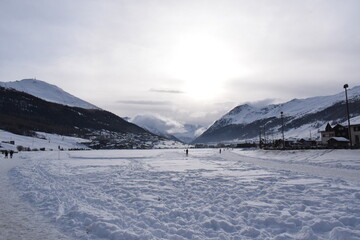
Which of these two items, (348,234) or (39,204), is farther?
(39,204)

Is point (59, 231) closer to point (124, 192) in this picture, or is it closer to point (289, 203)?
point (124, 192)

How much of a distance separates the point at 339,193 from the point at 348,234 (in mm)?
6758

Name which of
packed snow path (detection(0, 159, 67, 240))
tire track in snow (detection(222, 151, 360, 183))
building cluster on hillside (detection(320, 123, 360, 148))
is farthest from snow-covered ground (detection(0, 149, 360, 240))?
building cluster on hillside (detection(320, 123, 360, 148))

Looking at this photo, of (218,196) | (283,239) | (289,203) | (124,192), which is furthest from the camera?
(124,192)

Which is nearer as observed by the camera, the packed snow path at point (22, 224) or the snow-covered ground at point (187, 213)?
the packed snow path at point (22, 224)

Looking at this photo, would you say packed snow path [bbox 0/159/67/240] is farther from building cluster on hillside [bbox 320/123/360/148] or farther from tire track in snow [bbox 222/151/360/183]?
building cluster on hillside [bbox 320/123/360/148]

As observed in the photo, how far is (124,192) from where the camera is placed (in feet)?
51.1

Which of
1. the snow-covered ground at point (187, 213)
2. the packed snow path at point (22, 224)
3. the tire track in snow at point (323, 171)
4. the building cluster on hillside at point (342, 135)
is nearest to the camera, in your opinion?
the packed snow path at point (22, 224)

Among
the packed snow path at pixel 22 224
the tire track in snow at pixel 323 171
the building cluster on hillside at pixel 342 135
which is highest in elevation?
the building cluster on hillside at pixel 342 135

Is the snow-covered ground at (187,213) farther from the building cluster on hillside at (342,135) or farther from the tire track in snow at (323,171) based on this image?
the building cluster on hillside at (342,135)

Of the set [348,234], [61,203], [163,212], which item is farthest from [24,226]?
[348,234]

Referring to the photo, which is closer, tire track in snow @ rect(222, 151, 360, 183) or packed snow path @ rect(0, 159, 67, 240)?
packed snow path @ rect(0, 159, 67, 240)

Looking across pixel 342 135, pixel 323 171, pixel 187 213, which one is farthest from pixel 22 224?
pixel 342 135

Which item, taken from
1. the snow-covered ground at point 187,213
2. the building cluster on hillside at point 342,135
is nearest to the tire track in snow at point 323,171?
the snow-covered ground at point 187,213
